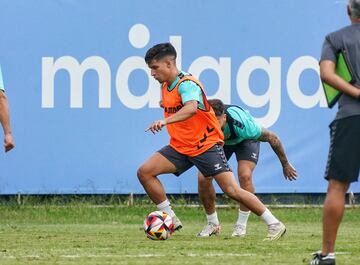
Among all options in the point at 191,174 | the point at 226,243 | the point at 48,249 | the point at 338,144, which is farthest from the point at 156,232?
the point at 191,174

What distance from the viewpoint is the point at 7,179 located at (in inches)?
666

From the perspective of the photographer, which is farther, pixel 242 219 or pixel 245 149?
pixel 245 149

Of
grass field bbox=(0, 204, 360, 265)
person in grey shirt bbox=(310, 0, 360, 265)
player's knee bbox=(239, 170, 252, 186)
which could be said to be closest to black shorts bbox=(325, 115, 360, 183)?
person in grey shirt bbox=(310, 0, 360, 265)

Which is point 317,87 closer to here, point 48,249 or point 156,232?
point 156,232

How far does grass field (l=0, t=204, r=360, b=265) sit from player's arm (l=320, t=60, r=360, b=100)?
1506 mm

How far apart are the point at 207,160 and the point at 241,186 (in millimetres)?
1352

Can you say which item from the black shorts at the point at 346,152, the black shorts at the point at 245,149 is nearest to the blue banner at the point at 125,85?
the black shorts at the point at 245,149

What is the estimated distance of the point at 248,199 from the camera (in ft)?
38.7

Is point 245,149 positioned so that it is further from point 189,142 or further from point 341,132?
point 341,132

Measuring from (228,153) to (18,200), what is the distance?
4710 mm

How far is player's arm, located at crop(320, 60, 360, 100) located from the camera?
8172mm

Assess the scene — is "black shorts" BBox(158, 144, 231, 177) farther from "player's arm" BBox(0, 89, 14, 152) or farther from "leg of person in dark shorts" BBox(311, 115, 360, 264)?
"leg of person in dark shorts" BBox(311, 115, 360, 264)

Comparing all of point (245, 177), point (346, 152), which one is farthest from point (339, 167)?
point (245, 177)

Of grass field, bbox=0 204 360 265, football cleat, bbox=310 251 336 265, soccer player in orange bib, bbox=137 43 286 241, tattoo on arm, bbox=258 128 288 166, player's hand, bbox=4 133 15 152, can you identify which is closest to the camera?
football cleat, bbox=310 251 336 265
